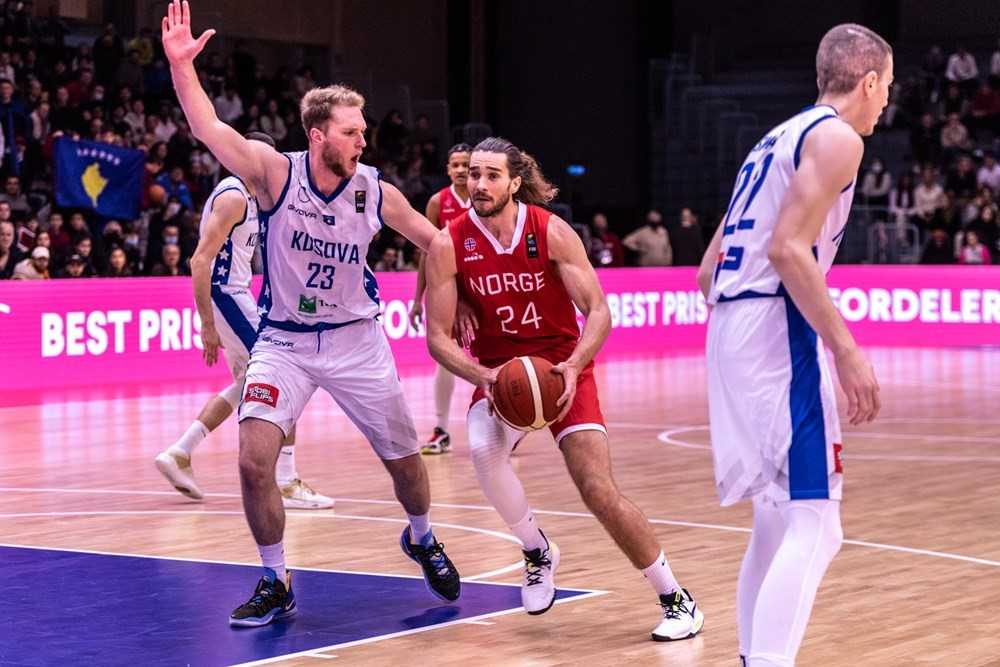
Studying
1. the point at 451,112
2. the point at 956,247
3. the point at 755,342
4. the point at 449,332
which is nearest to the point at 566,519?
the point at 449,332

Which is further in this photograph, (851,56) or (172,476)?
(172,476)

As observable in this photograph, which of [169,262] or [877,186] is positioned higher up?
[877,186]

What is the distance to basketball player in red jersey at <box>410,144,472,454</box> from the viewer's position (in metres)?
9.71

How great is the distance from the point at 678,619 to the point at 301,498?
140 inches

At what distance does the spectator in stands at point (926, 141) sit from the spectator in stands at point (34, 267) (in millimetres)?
13652

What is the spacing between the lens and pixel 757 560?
4828 mm

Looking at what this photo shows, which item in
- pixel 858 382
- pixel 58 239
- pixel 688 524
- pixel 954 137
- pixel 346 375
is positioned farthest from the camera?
pixel 954 137

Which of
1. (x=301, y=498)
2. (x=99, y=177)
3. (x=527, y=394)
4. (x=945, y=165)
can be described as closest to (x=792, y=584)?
(x=527, y=394)

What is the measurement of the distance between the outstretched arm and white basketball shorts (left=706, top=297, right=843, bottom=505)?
7.38ft

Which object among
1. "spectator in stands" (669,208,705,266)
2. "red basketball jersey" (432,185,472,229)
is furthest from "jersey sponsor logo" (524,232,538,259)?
"spectator in stands" (669,208,705,266)

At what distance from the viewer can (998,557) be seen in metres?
7.73

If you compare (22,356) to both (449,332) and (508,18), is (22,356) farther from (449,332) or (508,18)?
(508,18)

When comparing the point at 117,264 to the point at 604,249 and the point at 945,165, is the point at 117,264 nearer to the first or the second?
the point at 604,249

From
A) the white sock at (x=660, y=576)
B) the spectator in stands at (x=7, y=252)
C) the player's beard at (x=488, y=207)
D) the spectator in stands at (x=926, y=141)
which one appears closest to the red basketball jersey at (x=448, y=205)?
the player's beard at (x=488, y=207)
